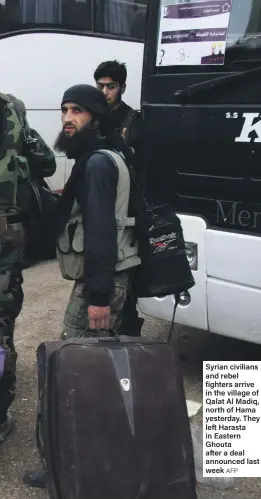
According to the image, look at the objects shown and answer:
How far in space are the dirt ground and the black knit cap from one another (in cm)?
163

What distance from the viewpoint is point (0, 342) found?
2988mm

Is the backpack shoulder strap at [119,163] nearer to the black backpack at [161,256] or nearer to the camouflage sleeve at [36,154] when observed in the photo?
the black backpack at [161,256]

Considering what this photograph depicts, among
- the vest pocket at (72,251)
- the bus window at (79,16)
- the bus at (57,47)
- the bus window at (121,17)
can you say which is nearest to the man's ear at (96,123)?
the vest pocket at (72,251)

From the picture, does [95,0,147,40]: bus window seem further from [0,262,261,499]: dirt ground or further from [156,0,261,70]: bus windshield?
[156,0,261,70]: bus windshield

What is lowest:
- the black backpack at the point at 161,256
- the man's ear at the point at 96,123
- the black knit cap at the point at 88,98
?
the black backpack at the point at 161,256

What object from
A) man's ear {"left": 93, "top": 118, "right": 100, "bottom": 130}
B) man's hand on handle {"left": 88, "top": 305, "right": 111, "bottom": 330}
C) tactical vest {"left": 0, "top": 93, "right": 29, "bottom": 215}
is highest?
man's ear {"left": 93, "top": 118, "right": 100, "bottom": 130}

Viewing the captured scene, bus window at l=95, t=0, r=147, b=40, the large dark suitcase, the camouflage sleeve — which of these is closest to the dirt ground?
the large dark suitcase

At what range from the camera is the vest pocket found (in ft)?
8.84

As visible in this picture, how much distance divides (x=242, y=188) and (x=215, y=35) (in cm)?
81

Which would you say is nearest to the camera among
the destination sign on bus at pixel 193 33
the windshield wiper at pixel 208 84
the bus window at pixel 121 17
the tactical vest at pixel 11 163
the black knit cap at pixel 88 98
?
the black knit cap at pixel 88 98

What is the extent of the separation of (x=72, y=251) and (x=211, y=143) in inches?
42.2

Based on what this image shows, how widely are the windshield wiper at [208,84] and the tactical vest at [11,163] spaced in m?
0.91

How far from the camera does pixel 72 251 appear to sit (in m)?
2.73

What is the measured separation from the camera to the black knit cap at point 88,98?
2.64 metres
